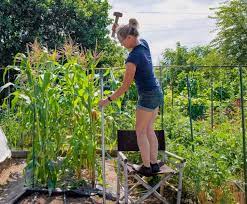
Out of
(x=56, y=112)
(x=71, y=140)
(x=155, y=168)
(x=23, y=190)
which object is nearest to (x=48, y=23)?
(x=56, y=112)

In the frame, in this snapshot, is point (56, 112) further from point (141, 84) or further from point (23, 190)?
point (141, 84)

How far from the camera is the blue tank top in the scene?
12.3 ft

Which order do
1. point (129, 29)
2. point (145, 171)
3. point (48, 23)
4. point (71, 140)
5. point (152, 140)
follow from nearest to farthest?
1. point (129, 29)
2. point (145, 171)
3. point (152, 140)
4. point (71, 140)
5. point (48, 23)

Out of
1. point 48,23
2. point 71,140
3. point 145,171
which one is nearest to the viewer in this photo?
point 145,171

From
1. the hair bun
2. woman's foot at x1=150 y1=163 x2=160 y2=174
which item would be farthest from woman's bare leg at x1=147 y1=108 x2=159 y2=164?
the hair bun

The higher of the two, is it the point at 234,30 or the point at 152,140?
the point at 234,30

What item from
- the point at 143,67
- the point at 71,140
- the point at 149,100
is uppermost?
the point at 143,67

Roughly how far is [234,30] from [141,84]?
18028 millimetres

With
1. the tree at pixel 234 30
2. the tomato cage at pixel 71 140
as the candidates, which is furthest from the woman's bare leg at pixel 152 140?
the tree at pixel 234 30

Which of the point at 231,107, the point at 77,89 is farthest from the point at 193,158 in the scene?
the point at 231,107

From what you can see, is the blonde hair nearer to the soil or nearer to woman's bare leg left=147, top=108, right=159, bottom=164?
woman's bare leg left=147, top=108, right=159, bottom=164

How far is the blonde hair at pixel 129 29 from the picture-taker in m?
3.77

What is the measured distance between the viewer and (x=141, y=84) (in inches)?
152

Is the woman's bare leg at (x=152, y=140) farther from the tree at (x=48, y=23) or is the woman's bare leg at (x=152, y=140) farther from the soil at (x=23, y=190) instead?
the tree at (x=48, y=23)
